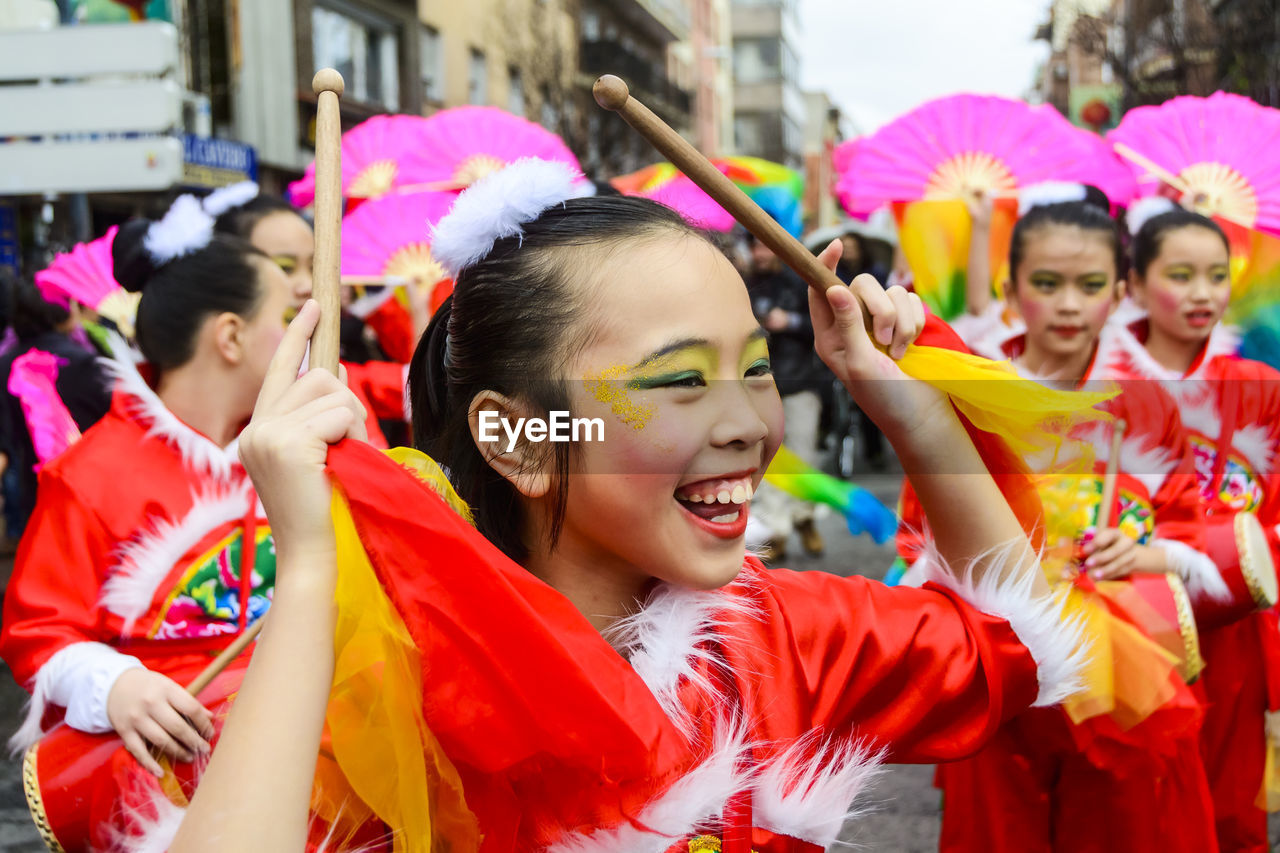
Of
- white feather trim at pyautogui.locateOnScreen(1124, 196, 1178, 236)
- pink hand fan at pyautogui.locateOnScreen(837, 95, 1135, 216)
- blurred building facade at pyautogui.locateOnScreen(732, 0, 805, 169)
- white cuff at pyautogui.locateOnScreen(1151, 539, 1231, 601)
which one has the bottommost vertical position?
white cuff at pyautogui.locateOnScreen(1151, 539, 1231, 601)

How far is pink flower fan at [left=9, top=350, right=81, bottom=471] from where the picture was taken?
328 centimetres

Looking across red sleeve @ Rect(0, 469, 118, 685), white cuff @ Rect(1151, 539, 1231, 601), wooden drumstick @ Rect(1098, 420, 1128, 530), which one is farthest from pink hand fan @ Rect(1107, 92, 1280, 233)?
red sleeve @ Rect(0, 469, 118, 685)

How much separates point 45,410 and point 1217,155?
137 inches

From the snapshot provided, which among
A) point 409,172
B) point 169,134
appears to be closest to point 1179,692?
point 409,172

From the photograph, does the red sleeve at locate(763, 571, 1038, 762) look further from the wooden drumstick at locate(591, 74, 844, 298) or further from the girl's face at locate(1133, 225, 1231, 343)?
the girl's face at locate(1133, 225, 1231, 343)

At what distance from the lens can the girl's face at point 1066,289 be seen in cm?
284

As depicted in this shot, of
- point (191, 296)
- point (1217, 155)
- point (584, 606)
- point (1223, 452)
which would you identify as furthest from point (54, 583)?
point (1217, 155)

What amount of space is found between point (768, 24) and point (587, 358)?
192 feet

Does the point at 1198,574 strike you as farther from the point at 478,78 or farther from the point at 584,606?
the point at 478,78

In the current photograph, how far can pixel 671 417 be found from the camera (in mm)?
1221

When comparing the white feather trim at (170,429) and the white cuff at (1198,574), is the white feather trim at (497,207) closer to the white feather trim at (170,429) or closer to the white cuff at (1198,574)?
the white feather trim at (170,429)

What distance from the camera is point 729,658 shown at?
4.59ft

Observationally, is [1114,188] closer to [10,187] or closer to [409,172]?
[409,172]

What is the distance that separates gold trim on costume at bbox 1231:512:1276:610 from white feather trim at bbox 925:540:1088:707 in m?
1.16
